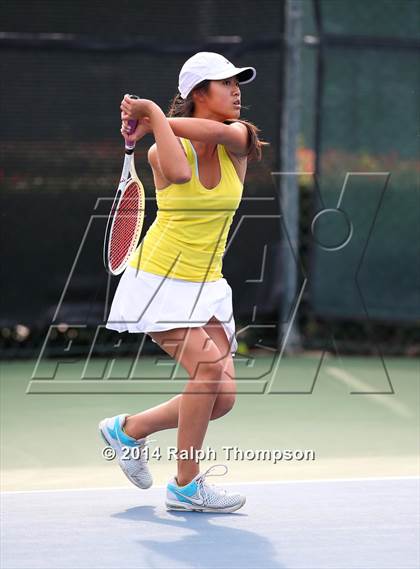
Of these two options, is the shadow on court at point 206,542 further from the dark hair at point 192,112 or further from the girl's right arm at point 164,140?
the dark hair at point 192,112

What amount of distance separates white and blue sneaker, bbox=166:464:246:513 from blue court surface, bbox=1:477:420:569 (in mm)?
31

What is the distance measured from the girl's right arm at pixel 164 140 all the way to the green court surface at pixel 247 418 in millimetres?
1307

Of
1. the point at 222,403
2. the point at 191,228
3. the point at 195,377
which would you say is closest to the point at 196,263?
the point at 191,228

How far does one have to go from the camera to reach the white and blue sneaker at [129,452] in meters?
4.42

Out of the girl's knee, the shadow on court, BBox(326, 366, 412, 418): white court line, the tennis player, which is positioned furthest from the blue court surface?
BBox(326, 366, 412, 418): white court line

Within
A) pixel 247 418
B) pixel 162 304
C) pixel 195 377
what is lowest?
pixel 247 418

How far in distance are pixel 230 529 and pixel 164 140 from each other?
46.9 inches

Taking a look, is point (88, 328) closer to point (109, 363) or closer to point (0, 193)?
point (109, 363)

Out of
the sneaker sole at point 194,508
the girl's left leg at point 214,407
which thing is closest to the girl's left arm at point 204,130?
the girl's left leg at point 214,407

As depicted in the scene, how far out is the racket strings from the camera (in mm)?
4480

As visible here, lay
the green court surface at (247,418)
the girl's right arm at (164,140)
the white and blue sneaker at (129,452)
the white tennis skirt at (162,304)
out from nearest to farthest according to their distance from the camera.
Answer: the girl's right arm at (164,140) < the white tennis skirt at (162,304) < the white and blue sneaker at (129,452) < the green court surface at (247,418)

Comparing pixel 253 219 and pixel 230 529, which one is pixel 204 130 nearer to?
pixel 230 529

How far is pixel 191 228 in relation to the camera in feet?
13.9

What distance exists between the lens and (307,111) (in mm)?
7773
